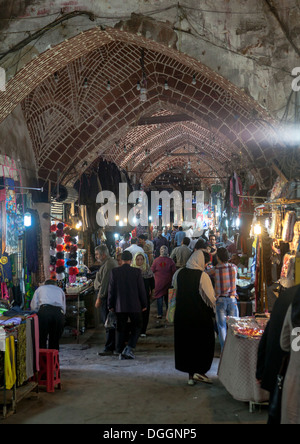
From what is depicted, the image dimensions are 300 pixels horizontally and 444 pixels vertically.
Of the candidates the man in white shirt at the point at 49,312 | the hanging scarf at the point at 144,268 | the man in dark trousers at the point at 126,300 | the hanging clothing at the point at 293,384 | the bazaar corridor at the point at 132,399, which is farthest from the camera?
the hanging scarf at the point at 144,268

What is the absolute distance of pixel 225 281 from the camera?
5281 millimetres

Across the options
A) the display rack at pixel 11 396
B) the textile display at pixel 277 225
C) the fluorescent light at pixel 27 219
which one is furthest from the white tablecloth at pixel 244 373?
the fluorescent light at pixel 27 219

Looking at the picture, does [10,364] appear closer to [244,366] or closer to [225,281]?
[244,366]

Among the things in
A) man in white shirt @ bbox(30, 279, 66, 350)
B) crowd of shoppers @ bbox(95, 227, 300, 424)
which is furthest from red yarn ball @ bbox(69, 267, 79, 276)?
man in white shirt @ bbox(30, 279, 66, 350)

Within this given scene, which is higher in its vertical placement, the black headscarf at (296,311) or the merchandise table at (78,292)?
the black headscarf at (296,311)

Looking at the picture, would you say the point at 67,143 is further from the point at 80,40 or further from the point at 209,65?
the point at 209,65

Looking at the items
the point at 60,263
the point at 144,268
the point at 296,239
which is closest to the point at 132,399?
the point at 296,239

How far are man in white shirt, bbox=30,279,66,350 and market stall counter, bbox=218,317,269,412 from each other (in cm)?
198

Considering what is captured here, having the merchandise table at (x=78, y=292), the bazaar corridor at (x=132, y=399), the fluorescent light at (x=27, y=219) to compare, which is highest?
the fluorescent light at (x=27, y=219)

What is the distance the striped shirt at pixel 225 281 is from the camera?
528 centimetres

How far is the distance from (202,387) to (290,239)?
2276 mm

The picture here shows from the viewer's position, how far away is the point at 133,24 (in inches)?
229

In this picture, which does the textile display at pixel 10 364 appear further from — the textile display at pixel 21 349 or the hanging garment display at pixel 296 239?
the hanging garment display at pixel 296 239

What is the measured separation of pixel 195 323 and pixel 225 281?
0.94 metres
